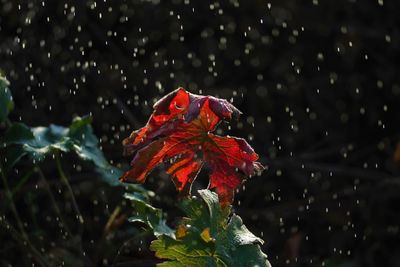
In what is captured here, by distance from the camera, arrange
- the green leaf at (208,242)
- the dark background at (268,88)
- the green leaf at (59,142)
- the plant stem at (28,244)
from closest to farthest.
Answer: the green leaf at (208,242) → the green leaf at (59,142) → the plant stem at (28,244) → the dark background at (268,88)

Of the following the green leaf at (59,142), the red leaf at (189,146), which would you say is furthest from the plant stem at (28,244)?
the red leaf at (189,146)

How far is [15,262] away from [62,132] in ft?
2.07

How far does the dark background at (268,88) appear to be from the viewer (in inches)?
121

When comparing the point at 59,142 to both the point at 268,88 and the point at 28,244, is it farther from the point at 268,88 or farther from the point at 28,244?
the point at 268,88

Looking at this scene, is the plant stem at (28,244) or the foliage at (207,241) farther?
the plant stem at (28,244)

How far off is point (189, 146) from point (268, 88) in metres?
1.87

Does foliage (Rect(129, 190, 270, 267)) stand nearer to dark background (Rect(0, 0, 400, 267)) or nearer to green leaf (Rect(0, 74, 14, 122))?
green leaf (Rect(0, 74, 14, 122))

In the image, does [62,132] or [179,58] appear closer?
[62,132]

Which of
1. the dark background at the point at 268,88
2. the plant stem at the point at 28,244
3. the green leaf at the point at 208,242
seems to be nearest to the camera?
the green leaf at the point at 208,242

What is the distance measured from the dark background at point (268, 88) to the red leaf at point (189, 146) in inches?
56.7

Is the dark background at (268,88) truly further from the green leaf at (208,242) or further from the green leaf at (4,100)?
the green leaf at (208,242)

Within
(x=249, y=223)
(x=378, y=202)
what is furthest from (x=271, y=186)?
(x=378, y=202)

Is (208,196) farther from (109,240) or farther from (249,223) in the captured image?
(249,223)

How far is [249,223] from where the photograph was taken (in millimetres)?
3098
